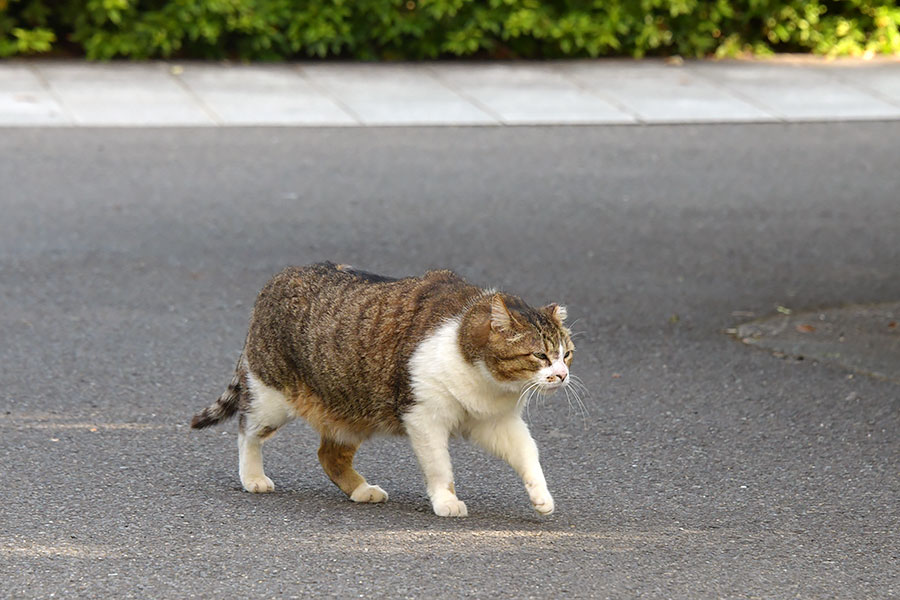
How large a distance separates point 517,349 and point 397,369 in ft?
1.48

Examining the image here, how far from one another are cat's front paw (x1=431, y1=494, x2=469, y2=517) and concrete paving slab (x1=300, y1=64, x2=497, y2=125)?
741 cm

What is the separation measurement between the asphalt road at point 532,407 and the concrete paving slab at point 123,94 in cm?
44

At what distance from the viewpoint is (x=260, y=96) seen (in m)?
12.7

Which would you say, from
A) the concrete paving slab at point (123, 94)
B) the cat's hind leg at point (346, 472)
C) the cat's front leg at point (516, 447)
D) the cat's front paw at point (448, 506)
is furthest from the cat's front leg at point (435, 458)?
the concrete paving slab at point (123, 94)

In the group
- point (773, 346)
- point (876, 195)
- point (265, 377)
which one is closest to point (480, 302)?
point (265, 377)

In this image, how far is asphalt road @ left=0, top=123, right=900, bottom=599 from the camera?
4.59m

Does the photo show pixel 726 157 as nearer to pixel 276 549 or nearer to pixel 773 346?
pixel 773 346

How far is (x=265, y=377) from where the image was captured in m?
5.09

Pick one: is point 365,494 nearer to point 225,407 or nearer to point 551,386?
point 225,407

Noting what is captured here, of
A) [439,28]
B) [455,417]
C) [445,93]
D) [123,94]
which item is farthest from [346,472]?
[439,28]

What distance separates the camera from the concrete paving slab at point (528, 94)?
12375 mm

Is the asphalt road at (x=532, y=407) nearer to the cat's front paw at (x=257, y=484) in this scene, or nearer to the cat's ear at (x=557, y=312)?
the cat's front paw at (x=257, y=484)

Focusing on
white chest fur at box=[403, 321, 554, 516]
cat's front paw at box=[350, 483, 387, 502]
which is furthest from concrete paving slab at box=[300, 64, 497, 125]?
white chest fur at box=[403, 321, 554, 516]

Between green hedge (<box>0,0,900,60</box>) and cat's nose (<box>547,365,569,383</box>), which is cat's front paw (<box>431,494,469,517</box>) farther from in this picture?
green hedge (<box>0,0,900,60</box>)
